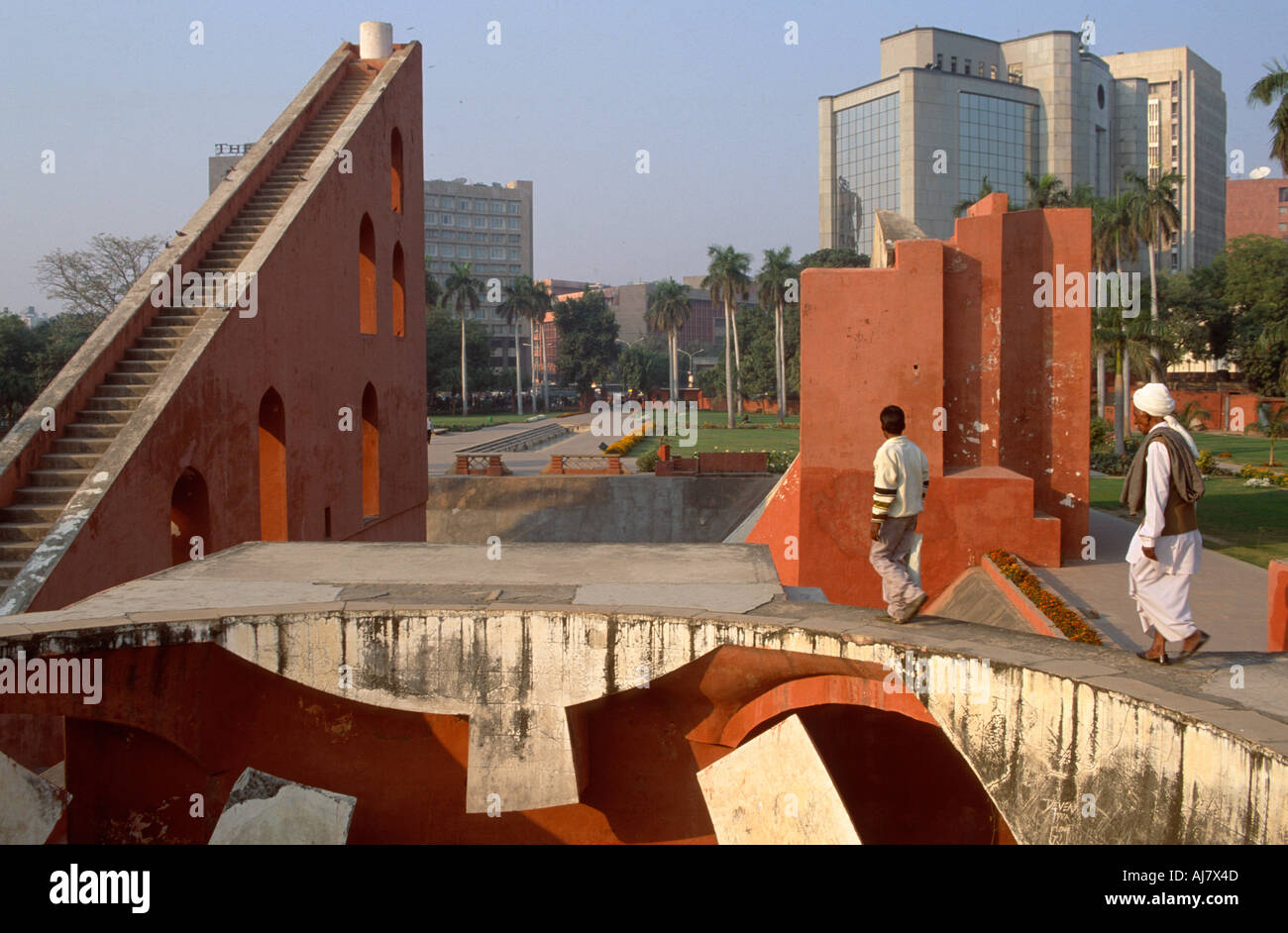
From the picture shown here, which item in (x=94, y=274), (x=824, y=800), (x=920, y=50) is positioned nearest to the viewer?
(x=824, y=800)

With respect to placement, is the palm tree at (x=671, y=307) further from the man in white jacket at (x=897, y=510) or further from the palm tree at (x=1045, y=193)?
the man in white jacket at (x=897, y=510)

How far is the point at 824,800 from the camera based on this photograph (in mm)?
6488

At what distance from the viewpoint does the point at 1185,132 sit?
110 meters

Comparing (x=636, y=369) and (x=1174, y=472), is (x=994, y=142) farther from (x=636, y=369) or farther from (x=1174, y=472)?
(x=1174, y=472)

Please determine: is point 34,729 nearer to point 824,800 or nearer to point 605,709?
point 605,709

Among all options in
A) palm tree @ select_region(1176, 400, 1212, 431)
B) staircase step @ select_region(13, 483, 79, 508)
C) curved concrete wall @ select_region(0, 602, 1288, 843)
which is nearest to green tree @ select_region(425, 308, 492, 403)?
palm tree @ select_region(1176, 400, 1212, 431)

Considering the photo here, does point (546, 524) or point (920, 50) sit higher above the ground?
point (920, 50)

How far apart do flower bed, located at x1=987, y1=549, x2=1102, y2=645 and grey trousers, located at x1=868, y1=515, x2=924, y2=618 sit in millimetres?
2647

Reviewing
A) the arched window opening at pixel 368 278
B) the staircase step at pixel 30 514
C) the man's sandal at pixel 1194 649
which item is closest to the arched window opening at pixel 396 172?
the arched window opening at pixel 368 278

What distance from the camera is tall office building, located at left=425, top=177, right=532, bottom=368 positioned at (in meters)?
126

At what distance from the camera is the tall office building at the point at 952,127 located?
8394 centimetres

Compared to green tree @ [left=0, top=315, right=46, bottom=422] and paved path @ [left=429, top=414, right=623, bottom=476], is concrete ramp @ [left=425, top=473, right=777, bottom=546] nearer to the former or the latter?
paved path @ [left=429, top=414, right=623, bottom=476]
